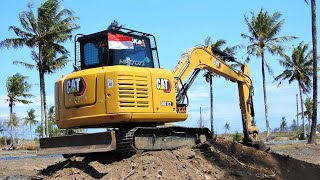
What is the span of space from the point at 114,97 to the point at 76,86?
3.78 ft

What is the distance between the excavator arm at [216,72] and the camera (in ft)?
43.3

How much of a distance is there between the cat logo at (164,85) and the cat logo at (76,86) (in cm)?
182

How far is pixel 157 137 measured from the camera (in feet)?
36.8

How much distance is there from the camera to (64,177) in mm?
10438

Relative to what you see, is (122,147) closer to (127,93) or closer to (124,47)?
(127,93)

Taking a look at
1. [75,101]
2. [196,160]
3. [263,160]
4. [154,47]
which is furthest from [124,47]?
[263,160]

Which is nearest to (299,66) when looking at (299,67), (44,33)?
(299,67)

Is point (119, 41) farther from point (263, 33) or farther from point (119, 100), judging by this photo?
point (263, 33)

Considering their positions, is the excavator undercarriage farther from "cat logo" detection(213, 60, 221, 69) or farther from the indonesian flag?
"cat logo" detection(213, 60, 221, 69)

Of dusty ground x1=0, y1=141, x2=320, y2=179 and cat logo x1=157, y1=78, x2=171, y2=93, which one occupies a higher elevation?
cat logo x1=157, y1=78, x2=171, y2=93

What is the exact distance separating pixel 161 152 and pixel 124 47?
2.71 m

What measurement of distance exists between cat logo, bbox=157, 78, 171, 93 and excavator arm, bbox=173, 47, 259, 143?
0.91 m

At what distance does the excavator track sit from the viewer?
407 inches

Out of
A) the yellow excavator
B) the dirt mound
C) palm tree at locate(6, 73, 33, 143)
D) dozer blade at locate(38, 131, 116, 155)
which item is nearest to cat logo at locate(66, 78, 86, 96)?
the yellow excavator
